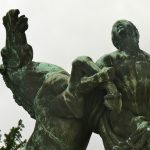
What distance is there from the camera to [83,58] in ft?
16.6

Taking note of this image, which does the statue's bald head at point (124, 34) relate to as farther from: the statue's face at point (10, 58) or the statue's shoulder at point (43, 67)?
the statue's face at point (10, 58)

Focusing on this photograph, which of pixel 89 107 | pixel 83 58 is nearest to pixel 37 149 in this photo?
pixel 89 107

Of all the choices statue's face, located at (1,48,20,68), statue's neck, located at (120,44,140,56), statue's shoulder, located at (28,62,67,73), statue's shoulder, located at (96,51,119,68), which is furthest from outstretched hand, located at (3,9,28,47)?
statue's neck, located at (120,44,140,56)

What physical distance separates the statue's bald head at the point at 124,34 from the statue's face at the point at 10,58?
1.04 meters

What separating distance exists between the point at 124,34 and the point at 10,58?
1.23 metres

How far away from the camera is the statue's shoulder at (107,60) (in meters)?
5.33

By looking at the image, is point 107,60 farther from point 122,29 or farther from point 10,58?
point 10,58

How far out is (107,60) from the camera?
5.35 m

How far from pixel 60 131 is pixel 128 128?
640 millimetres

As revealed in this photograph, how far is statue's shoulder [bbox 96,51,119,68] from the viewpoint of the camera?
210 inches

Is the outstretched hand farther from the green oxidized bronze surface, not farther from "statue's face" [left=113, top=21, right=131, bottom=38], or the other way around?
"statue's face" [left=113, top=21, right=131, bottom=38]

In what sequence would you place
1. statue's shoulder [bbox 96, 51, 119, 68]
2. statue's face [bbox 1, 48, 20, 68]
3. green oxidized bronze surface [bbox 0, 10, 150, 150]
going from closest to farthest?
green oxidized bronze surface [bbox 0, 10, 150, 150] → statue's shoulder [bbox 96, 51, 119, 68] → statue's face [bbox 1, 48, 20, 68]

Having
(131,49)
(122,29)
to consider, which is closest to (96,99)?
(131,49)

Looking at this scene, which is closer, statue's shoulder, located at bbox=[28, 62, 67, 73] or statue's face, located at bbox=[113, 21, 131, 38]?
statue's face, located at bbox=[113, 21, 131, 38]
